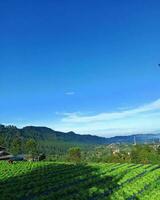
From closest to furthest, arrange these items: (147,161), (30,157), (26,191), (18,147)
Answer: (26,191)
(147,161)
(30,157)
(18,147)

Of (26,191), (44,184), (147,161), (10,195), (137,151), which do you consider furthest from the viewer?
(137,151)

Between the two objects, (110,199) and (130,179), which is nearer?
(110,199)

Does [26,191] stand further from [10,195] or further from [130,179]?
[130,179]

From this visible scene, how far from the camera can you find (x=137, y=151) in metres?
90.1

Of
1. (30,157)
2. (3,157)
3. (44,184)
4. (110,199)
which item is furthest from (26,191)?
(30,157)

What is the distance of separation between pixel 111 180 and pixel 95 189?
7146mm

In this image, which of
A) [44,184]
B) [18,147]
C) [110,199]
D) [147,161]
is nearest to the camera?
[110,199]

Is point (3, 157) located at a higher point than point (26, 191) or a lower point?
higher

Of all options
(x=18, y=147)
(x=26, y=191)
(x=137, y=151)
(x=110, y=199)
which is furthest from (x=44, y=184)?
(x=18, y=147)

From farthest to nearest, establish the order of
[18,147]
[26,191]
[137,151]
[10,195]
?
[18,147] → [137,151] → [26,191] → [10,195]

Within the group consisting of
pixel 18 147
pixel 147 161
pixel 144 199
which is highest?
pixel 18 147

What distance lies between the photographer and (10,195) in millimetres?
30547

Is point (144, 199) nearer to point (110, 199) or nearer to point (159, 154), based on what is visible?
point (110, 199)

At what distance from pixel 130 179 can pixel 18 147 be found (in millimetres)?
82920
